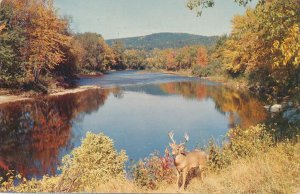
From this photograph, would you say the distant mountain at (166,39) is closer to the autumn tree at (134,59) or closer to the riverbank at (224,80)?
the riverbank at (224,80)

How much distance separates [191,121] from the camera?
21.0 m

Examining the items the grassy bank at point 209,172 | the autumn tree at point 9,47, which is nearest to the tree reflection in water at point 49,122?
the autumn tree at point 9,47

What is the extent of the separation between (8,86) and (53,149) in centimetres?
1791

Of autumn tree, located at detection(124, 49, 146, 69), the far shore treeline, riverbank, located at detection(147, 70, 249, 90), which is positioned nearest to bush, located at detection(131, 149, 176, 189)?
the far shore treeline

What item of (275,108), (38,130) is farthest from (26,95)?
(275,108)

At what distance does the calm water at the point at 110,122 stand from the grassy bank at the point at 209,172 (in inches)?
153

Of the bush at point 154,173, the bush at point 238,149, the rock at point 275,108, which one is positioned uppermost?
the bush at point 238,149

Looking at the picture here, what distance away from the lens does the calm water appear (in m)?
15.6

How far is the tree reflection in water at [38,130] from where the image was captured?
1445cm

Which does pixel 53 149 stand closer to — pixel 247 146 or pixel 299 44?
pixel 247 146

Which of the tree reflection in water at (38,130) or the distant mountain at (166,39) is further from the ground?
the distant mountain at (166,39)

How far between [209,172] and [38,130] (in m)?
14.1

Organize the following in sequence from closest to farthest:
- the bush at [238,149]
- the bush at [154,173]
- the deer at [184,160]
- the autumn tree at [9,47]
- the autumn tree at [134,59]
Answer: the deer at [184,160]
the bush at [154,173]
the bush at [238,149]
the autumn tree at [9,47]
the autumn tree at [134,59]

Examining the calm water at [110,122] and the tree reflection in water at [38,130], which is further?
the calm water at [110,122]
